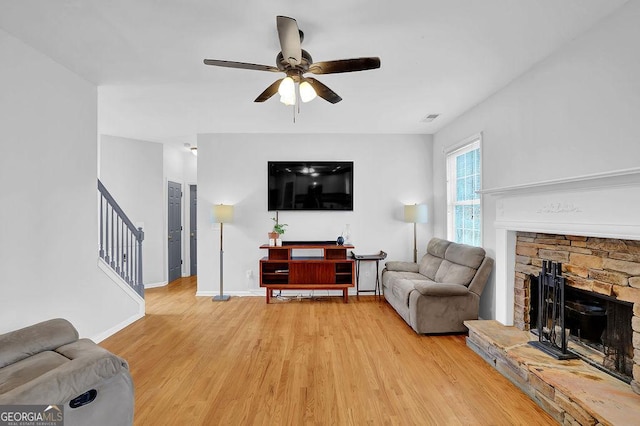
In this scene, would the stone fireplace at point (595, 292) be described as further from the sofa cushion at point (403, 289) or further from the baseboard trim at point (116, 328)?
the baseboard trim at point (116, 328)

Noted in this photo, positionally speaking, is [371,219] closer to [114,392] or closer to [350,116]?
[350,116]

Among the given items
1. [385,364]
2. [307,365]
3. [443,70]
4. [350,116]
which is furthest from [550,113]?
[307,365]

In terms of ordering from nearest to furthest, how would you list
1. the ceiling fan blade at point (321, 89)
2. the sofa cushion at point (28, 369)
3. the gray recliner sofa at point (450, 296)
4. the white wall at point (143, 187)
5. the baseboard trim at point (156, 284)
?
1. the sofa cushion at point (28, 369)
2. the ceiling fan blade at point (321, 89)
3. the gray recliner sofa at point (450, 296)
4. the white wall at point (143, 187)
5. the baseboard trim at point (156, 284)

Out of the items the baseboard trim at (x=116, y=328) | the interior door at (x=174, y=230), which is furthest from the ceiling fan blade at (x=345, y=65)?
the interior door at (x=174, y=230)

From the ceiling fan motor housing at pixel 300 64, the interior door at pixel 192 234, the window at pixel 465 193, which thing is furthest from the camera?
the interior door at pixel 192 234

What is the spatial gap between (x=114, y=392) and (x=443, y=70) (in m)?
3.55

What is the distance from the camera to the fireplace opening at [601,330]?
1987 mm

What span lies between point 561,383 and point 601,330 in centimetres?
65

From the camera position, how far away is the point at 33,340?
1969 millimetres

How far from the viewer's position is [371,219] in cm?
502

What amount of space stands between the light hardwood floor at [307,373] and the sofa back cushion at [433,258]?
0.81m

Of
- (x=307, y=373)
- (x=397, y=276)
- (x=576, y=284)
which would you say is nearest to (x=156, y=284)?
(x=307, y=373)

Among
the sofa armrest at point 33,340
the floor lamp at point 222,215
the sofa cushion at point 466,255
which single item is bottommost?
the sofa armrest at point 33,340

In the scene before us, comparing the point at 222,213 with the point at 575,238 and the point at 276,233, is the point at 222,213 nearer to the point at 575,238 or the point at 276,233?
the point at 276,233
